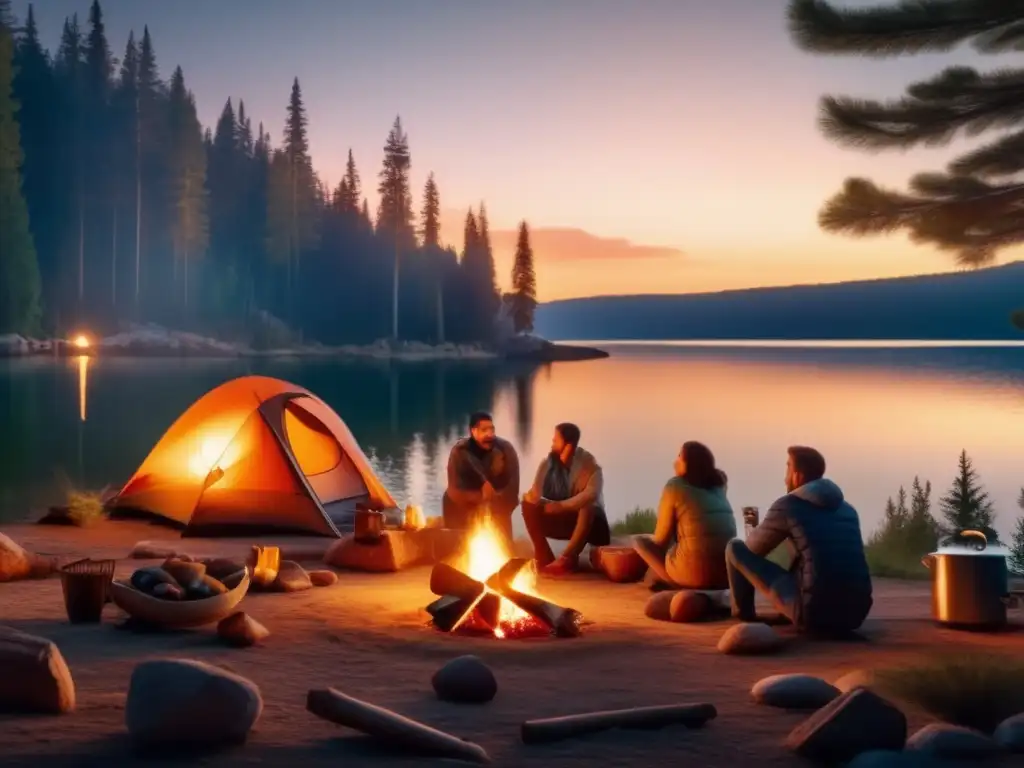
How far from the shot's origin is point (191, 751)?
5.09m

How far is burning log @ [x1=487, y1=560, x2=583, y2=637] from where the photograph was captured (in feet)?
25.8

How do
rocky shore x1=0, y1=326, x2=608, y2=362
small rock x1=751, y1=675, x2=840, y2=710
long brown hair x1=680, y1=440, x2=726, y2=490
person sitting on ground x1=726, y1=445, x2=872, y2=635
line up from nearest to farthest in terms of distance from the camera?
1. small rock x1=751, y1=675, x2=840, y2=710
2. person sitting on ground x1=726, y1=445, x2=872, y2=635
3. long brown hair x1=680, y1=440, x2=726, y2=490
4. rocky shore x1=0, y1=326, x2=608, y2=362

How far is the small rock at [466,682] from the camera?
6125 mm

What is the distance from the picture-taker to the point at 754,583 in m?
8.05

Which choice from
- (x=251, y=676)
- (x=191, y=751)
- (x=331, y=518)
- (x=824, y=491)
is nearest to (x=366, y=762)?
(x=191, y=751)

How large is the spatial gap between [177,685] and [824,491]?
14.7ft

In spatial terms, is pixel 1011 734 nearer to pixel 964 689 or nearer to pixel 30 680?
pixel 964 689

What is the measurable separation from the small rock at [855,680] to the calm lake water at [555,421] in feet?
46.2

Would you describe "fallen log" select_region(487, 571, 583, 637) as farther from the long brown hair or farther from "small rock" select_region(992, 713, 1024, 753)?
"small rock" select_region(992, 713, 1024, 753)

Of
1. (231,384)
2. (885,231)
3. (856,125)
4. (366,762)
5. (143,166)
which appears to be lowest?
(366,762)

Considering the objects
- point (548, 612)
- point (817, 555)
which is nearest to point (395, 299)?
point (548, 612)

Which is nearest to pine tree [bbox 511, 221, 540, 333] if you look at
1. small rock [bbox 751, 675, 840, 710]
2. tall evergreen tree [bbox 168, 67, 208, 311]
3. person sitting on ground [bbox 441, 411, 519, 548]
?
tall evergreen tree [bbox 168, 67, 208, 311]

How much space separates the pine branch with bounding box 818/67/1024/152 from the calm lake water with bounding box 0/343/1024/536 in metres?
13.7

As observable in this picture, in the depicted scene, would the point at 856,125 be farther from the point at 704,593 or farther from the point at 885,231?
the point at 704,593
